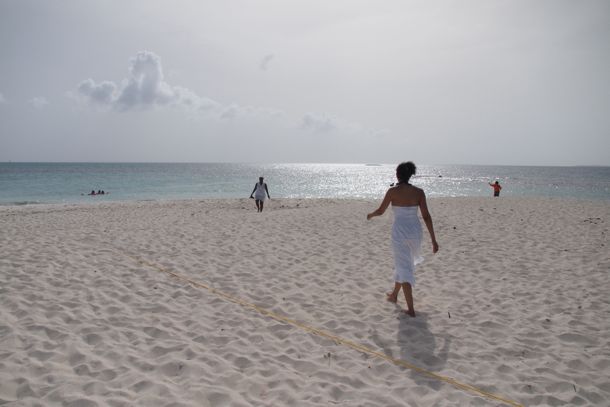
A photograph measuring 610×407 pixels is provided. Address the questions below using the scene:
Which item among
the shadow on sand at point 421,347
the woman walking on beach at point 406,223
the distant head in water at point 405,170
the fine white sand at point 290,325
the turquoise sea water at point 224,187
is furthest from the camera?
the turquoise sea water at point 224,187

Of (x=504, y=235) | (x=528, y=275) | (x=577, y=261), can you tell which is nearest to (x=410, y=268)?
(x=528, y=275)

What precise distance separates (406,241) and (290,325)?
177 cm

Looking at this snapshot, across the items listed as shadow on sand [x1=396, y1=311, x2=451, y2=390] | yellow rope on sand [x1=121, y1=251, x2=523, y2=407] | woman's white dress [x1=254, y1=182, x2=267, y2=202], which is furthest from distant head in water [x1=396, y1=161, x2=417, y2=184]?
woman's white dress [x1=254, y1=182, x2=267, y2=202]

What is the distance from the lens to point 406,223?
15.1 ft

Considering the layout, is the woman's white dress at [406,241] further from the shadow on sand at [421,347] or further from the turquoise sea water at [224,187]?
the turquoise sea water at [224,187]

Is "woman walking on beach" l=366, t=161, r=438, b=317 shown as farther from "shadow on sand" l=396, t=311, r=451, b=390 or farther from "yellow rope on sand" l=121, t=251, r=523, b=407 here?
"yellow rope on sand" l=121, t=251, r=523, b=407

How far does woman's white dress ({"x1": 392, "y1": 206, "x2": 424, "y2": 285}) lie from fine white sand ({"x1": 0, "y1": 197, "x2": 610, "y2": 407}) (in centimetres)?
61

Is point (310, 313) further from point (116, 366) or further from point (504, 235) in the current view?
point (504, 235)

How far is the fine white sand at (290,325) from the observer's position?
3137mm

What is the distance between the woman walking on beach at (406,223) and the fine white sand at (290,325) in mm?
596

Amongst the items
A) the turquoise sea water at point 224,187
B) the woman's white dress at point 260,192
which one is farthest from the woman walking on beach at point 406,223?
the turquoise sea water at point 224,187

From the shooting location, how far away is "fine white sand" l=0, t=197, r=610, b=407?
3137 millimetres

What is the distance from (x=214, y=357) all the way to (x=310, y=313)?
5.03ft

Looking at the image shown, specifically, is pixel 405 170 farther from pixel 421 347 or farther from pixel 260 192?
pixel 260 192
